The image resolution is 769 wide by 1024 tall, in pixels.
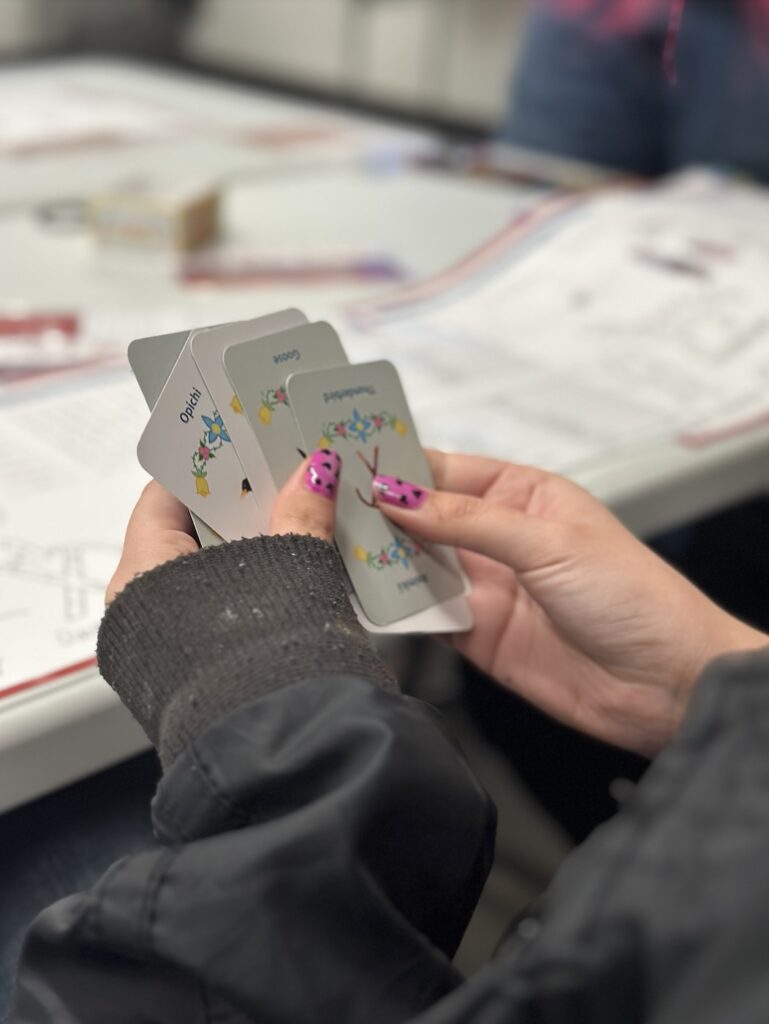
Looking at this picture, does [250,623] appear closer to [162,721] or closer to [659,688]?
[162,721]

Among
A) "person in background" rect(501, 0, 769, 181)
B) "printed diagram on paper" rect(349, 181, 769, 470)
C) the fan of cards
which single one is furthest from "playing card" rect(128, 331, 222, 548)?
"person in background" rect(501, 0, 769, 181)

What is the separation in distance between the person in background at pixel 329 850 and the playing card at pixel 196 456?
20mm

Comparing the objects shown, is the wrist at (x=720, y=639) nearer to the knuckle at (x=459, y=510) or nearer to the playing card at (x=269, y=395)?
the knuckle at (x=459, y=510)

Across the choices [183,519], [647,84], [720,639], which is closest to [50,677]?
[183,519]

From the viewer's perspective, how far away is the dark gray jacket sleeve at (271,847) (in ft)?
1.24

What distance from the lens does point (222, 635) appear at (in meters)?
0.45

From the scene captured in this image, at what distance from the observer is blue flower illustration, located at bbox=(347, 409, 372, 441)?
0.61 m

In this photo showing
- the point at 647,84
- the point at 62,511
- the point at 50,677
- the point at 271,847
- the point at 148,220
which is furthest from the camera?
the point at 647,84

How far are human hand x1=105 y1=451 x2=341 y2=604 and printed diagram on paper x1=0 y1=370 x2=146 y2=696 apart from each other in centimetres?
5

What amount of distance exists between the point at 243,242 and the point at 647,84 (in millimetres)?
654

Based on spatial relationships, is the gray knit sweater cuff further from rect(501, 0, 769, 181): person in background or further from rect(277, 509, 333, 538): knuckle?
rect(501, 0, 769, 181): person in background

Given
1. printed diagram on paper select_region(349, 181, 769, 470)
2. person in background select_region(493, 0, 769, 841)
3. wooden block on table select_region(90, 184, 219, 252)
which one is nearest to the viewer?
printed diagram on paper select_region(349, 181, 769, 470)

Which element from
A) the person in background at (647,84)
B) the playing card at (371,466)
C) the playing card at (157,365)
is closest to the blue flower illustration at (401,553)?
the playing card at (371,466)

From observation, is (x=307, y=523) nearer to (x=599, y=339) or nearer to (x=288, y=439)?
(x=288, y=439)
